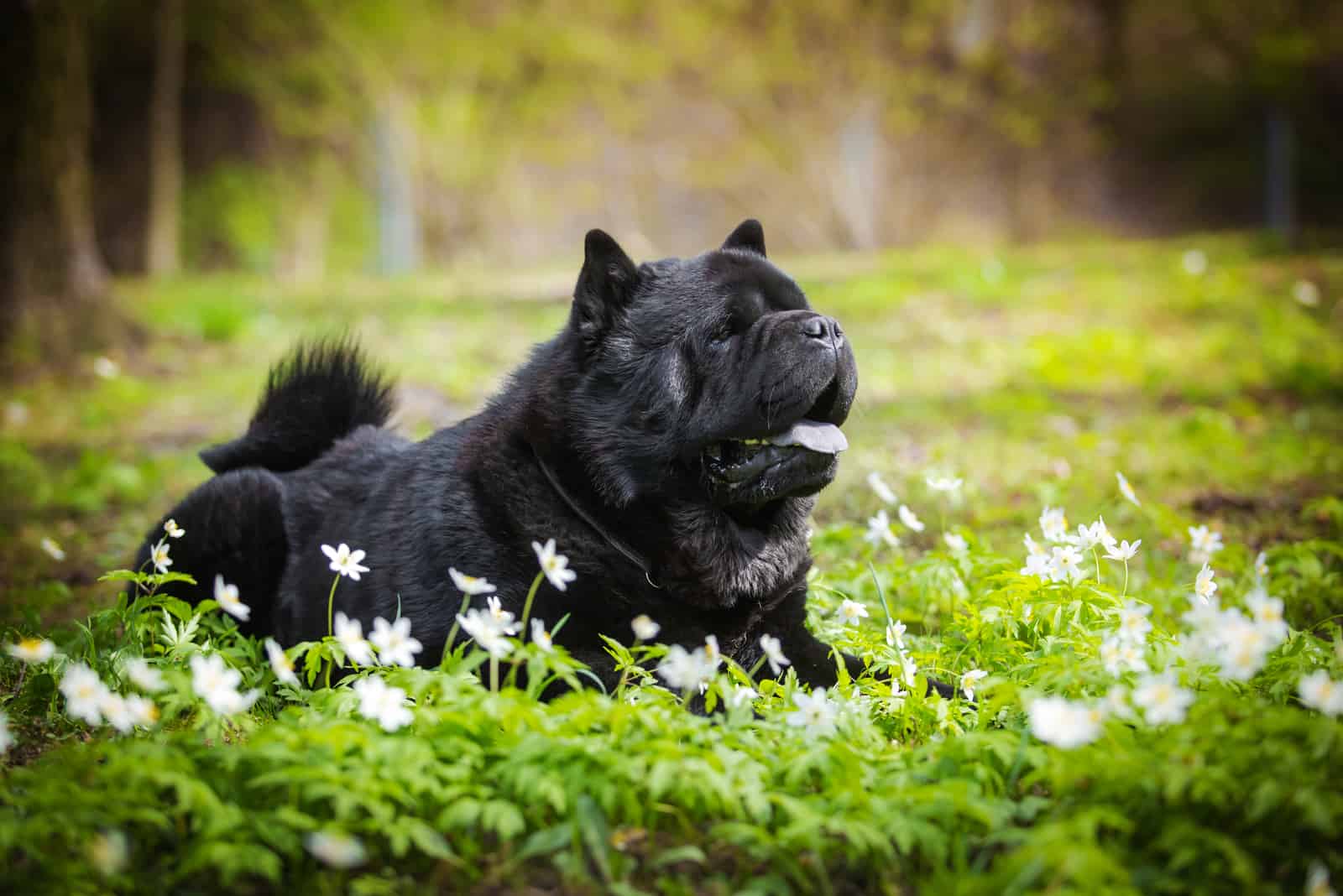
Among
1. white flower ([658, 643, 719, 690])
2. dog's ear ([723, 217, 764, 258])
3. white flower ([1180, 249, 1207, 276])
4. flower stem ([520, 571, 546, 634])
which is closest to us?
white flower ([658, 643, 719, 690])

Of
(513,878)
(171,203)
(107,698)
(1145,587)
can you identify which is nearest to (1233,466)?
(1145,587)

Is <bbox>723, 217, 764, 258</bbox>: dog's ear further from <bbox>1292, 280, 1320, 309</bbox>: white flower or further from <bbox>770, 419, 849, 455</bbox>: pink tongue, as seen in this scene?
<bbox>1292, 280, 1320, 309</bbox>: white flower

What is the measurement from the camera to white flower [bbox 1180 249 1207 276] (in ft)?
34.1

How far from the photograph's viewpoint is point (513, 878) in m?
2.07

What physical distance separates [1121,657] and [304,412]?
A: 301cm

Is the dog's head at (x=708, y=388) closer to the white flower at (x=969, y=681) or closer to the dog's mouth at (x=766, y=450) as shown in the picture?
the dog's mouth at (x=766, y=450)

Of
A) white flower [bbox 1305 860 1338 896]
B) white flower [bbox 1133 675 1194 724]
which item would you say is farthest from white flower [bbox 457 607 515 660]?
white flower [bbox 1305 860 1338 896]

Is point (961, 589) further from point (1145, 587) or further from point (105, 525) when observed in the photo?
point (105, 525)

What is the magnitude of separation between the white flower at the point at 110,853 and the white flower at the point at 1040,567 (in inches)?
91.8

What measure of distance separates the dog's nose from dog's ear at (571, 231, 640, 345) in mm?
586

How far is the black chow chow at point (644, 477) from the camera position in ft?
9.93

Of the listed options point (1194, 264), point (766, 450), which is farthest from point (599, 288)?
point (1194, 264)

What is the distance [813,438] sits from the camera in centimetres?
303

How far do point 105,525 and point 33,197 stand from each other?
500 cm
